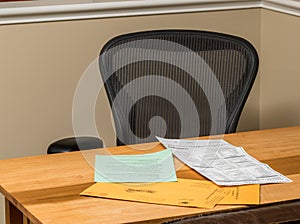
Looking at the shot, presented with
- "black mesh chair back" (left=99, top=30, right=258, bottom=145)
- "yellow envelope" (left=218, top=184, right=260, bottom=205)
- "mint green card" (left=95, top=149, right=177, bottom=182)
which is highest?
"black mesh chair back" (left=99, top=30, right=258, bottom=145)

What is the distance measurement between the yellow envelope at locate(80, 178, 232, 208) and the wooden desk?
0.09 ft

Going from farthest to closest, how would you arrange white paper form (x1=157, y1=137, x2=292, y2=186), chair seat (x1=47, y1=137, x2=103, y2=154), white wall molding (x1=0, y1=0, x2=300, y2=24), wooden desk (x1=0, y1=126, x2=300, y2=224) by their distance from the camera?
white wall molding (x1=0, y1=0, x2=300, y2=24) → chair seat (x1=47, y1=137, x2=103, y2=154) → white paper form (x1=157, y1=137, x2=292, y2=186) → wooden desk (x1=0, y1=126, x2=300, y2=224)

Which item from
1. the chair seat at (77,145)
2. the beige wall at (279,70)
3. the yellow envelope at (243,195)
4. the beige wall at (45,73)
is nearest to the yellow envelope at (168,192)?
the yellow envelope at (243,195)

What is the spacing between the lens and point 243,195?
1.72 m

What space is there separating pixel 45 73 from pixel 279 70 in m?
0.98

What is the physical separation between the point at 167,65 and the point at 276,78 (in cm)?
90

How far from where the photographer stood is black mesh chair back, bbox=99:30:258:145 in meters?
2.42

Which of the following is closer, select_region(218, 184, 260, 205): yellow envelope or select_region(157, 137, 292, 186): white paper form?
select_region(218, 184, 260, 205): yellow envelope

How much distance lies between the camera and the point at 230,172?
→ 6.18 ft

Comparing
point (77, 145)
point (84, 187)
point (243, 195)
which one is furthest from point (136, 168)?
point (77, 145)

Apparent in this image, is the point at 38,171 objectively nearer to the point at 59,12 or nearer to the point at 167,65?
the point at 167,65

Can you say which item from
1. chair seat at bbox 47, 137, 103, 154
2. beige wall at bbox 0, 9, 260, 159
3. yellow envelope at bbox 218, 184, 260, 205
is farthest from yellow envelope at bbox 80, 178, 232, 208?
beige wall at bbox 0, 9, 260, 159

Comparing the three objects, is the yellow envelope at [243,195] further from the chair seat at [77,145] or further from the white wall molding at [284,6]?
the white wall molding at [284,6]

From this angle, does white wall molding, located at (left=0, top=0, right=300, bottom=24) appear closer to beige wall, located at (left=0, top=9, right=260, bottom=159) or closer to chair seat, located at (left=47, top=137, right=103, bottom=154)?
beige wall, located at (left=0, top=9, right=260, bottom=159)
